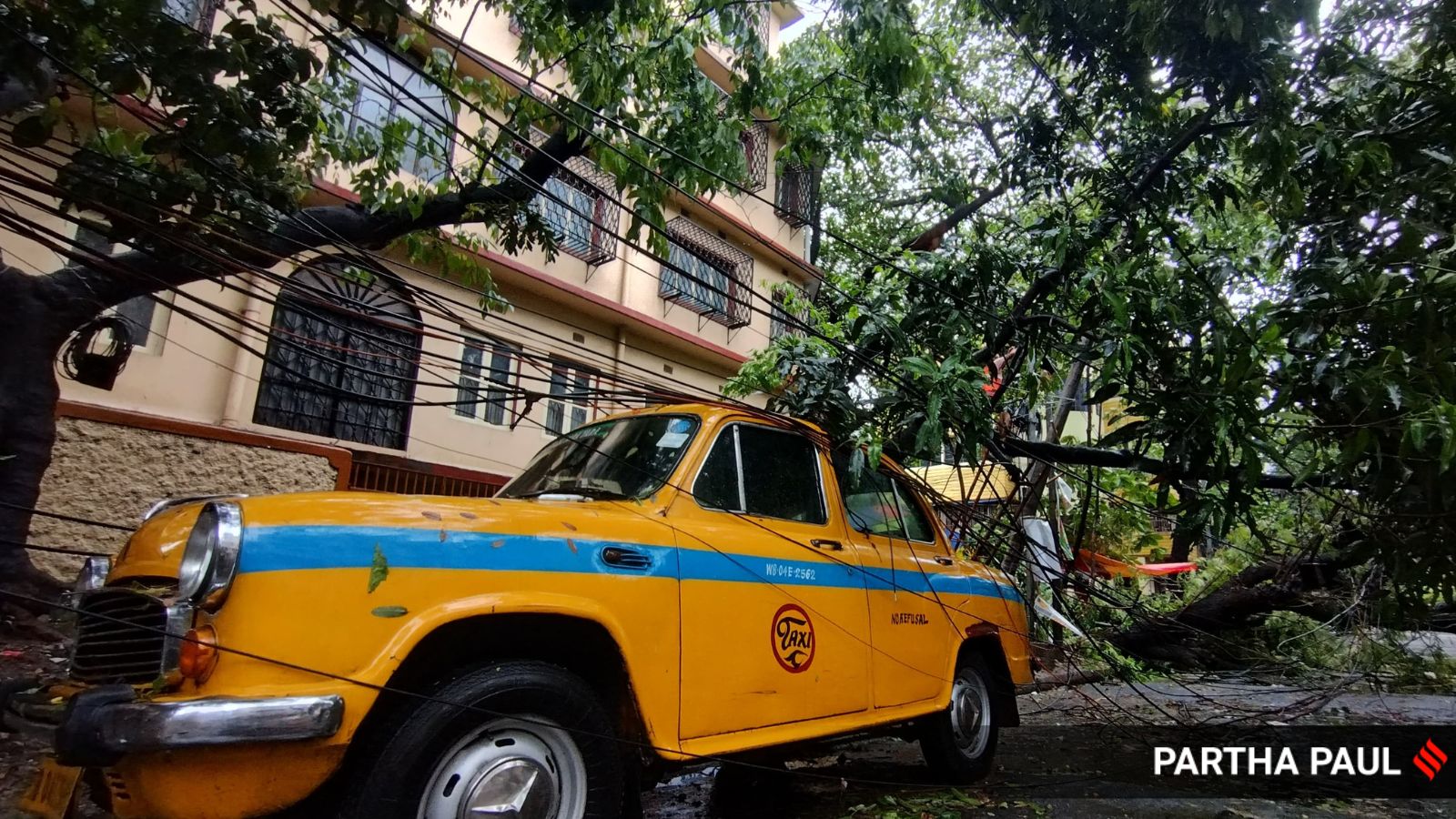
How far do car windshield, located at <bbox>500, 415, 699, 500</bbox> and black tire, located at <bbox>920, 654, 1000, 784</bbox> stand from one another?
220 centimetres

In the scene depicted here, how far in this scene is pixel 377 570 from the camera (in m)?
2.19

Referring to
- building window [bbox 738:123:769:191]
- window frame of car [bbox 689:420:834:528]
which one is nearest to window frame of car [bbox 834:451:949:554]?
window frame of car [bbox 689:420:834:528]

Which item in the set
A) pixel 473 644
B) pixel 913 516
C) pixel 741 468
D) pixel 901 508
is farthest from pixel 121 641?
pixel 913 516

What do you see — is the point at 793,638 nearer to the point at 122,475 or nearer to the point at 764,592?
the point at 764,592

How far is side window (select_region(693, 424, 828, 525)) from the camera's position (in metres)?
3.40

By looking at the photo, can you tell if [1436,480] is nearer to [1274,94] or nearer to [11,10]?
[1274,94]

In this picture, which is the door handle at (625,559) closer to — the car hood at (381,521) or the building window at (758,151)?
the car hood at (381,521)

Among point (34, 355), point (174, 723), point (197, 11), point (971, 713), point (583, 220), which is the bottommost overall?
point (971, 713)

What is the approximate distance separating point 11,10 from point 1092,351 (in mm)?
5441

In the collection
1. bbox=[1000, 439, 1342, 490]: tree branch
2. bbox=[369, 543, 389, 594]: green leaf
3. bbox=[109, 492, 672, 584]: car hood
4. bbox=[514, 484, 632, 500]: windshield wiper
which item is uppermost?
bbox=[1000, 439, 1342, 490]: tree branch

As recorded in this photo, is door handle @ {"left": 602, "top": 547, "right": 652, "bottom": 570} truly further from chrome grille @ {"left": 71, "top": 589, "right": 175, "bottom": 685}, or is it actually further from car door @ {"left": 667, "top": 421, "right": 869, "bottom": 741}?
chrome grille @ {"left": 71, "top": 589, "right": 175, "bottom": 685}

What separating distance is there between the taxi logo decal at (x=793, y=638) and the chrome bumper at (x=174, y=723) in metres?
1.71

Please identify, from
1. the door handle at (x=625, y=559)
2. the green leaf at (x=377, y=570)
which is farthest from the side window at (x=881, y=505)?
the green leaf at (x=377, y=570)

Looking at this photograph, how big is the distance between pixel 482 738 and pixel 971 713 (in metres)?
3.21
